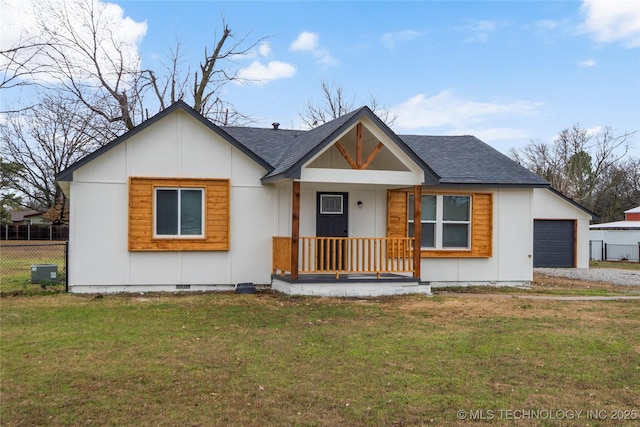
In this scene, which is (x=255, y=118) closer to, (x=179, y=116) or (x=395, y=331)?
(x=179, y=116)

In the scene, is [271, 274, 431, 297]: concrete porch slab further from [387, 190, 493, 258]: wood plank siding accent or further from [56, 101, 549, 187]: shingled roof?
[56, 101, 549, 187]: shingled roof

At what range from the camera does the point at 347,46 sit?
2359 cm

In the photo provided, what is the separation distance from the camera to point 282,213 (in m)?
13.1

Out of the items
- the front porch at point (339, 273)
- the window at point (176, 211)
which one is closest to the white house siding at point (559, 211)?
the front porch at point (339, 273)

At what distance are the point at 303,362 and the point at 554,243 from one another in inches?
731

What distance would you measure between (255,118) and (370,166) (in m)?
18.4

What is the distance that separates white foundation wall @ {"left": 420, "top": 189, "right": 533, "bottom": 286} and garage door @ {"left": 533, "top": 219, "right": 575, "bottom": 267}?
8.28 metres

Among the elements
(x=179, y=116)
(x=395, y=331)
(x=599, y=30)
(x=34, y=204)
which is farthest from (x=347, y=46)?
(x=34, y=204)

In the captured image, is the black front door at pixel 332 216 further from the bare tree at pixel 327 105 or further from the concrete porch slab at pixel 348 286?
the bare tree at pixel 327 105

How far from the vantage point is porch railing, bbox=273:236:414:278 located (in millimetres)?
12047

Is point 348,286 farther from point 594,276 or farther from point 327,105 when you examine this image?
point 327,105

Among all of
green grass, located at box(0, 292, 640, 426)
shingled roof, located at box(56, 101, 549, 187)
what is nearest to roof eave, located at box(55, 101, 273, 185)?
shingled roof, located at box(56, 101, 549, 187)

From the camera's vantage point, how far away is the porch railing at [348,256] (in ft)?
39.5

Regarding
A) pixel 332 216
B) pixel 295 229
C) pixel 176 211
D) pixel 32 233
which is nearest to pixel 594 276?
pixel 332 216
